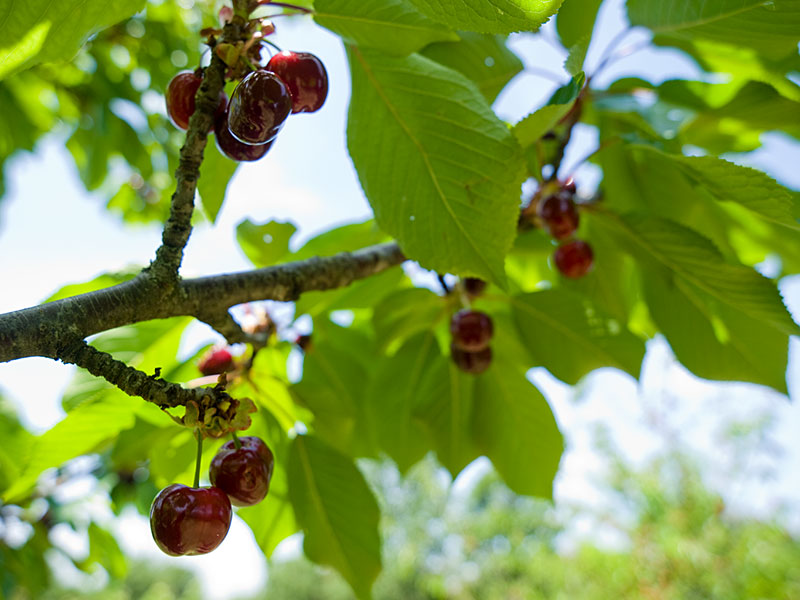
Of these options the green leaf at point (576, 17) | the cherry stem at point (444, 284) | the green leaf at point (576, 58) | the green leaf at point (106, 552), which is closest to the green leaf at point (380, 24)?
the green leaf at point (576, 58)

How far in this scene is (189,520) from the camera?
746 millimetres

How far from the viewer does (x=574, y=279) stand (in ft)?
5.21

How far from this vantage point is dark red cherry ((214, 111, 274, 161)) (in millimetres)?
846

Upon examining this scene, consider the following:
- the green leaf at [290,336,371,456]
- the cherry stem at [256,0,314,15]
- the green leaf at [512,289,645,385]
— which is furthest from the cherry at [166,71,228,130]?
the green leaf at [512,289,645,385]

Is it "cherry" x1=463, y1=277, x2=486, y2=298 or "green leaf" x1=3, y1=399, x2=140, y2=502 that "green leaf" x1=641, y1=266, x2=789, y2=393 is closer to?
"cherry" x1=463, y1=277, x2=486, y2=298

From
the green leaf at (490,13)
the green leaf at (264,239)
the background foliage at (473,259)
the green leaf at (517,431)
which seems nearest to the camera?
the green leaf at (490,13)

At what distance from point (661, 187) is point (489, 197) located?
736 millimetres

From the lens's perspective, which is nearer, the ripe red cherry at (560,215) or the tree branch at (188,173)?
the tree branch at (188,173)

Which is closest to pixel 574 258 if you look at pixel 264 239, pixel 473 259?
pixel 473 259

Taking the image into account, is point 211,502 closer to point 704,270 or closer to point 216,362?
point 216,362

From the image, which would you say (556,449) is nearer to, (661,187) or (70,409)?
(661,187)

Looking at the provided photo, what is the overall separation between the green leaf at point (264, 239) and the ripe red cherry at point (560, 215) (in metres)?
0.56

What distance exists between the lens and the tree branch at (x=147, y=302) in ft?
2.10

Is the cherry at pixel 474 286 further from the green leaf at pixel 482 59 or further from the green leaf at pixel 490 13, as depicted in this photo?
the green leaf at pixel 490 13
